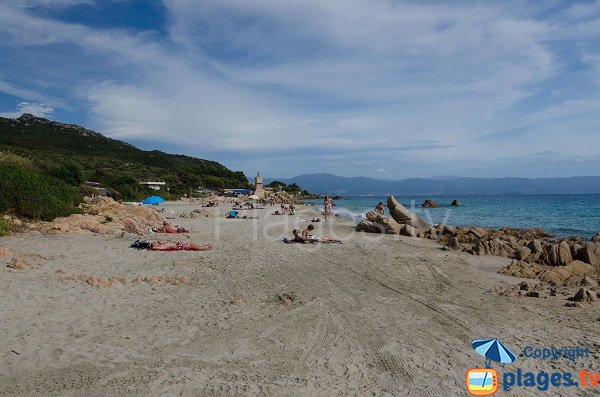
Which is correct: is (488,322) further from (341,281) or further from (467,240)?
(467,240)

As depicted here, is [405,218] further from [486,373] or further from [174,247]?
[486,373]

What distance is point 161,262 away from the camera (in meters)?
11.0

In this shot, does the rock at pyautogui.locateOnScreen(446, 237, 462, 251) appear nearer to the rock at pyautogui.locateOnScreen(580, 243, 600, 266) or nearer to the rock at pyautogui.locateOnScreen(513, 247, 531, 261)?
the rock at pyautogui.locateOnScreen(513, 247, 531, 261)

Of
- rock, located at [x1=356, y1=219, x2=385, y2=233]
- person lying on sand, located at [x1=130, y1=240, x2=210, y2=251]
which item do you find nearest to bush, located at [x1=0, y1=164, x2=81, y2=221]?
person lying on sand, located at [x1=130, y1=240, x2=210, y2=251]

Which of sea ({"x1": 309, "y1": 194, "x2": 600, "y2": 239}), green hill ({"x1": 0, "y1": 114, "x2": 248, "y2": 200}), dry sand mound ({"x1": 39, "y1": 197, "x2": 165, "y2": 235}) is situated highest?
green hill ({"x1": 0, "y1": 114, "x2": 248, "y2": 200})

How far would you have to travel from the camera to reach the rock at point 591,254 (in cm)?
1185

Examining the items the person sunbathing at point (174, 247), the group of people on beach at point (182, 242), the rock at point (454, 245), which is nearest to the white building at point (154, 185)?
the group of people on beach at point (182, 242)

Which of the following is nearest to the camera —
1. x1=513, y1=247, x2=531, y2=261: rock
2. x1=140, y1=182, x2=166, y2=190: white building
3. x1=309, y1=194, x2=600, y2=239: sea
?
x1=513, y1=247, x2=531, y2=261: rock

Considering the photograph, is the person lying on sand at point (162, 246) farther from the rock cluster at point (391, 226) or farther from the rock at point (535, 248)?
the rock at point (535, 248)

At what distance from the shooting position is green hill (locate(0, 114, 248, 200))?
4981cm

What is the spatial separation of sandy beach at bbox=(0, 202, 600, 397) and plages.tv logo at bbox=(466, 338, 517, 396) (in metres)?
0.16

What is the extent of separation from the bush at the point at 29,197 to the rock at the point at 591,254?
716 inches

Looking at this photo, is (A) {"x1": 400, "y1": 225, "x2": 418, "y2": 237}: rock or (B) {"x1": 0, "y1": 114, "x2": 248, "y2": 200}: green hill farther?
(B) {"x1": 0, "y1": 114, "x2": 248, "y2": 200}: green hill

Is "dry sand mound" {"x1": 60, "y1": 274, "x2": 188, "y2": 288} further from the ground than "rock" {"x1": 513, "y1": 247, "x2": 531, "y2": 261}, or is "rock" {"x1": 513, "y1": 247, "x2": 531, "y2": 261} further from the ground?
"dry sand mound" {"x1": 60, "y1": 274, "x2": 188, "y2": 288}
